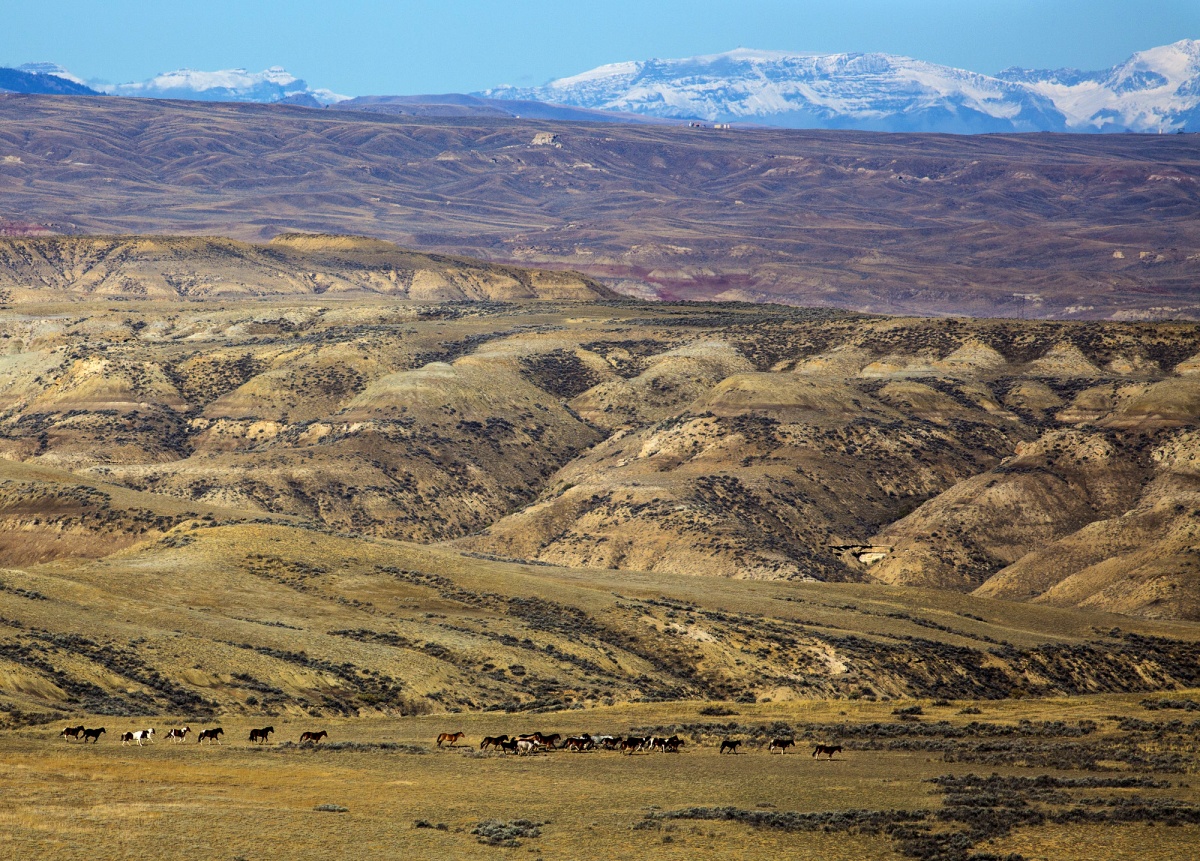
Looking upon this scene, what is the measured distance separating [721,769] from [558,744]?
5.44 m

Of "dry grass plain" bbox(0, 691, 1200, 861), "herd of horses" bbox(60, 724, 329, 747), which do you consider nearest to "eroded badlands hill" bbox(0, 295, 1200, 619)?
"herd of horses" bbox(60, 724, 329, 747)

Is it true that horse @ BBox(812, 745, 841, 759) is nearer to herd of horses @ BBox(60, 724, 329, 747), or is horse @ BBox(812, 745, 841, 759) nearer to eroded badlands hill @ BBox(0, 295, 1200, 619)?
herd of horses @ BBox(60, 724, 329, 747)

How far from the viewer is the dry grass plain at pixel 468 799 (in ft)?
99.5

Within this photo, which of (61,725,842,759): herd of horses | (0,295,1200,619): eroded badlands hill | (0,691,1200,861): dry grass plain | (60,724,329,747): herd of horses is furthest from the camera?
(0,295,1200,619): eroded badlands hill

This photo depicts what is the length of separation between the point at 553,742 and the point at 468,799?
7.97m

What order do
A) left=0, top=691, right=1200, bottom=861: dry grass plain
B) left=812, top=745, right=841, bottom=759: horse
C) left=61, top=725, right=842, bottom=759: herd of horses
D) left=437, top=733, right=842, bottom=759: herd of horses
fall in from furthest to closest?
left=812, top=745, right=841, bottom=759: horse → left=437, top=733, right=842, bottom=759: herd of horses → left=61, top=725, right=842, bottom=759: herd of horses → left=0, top=691, right=1200, bottom=861: dry grass plain

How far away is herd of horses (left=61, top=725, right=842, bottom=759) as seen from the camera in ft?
137

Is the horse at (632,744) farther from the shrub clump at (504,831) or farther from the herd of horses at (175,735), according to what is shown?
the shrub clump at (504,831)

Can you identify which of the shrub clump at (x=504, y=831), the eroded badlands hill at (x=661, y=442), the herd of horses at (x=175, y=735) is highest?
the shrub clump at (x=504, y=831)

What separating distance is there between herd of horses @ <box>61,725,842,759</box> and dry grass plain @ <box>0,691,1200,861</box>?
1.68 feet

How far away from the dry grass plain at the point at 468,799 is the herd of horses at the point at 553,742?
51 centimetres

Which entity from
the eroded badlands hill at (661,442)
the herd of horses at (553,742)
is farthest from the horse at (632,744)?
the eroded badlands hill at (661,442)

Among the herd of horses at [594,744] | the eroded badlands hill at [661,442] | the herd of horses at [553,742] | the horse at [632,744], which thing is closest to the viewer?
the herd of horses at [553,742]

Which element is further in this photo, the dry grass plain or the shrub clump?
the shrub clump
